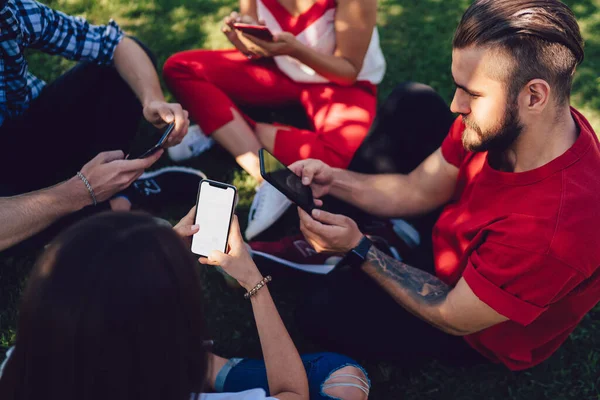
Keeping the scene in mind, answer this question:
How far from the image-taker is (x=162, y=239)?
145 cm

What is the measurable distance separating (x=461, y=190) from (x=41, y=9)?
8.17 ft

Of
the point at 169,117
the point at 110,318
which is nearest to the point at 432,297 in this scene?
the point at 110,318

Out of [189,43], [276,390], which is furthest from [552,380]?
[189,43]

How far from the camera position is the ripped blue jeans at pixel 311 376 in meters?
2.24

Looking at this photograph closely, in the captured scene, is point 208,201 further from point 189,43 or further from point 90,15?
point 90,15

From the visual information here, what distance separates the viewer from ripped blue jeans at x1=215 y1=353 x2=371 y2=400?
2240mm

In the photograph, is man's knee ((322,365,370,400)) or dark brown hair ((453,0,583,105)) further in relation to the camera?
man's knee ((322,365,370,400))

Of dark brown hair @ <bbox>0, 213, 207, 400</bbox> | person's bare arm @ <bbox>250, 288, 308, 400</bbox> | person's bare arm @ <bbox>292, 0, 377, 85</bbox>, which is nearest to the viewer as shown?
dark brown hair @ <bbox>0, 213, 207, 400</bbox>

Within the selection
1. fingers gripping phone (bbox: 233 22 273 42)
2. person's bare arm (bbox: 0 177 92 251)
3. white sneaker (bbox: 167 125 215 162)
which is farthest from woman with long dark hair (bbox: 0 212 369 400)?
white sneaker (bbox: 167 125 215 162)

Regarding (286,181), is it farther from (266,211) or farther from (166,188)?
(166,188)

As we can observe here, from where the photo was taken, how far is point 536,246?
1.96m

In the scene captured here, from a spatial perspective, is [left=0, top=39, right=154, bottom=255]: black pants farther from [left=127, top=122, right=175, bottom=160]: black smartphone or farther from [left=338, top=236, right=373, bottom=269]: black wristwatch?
[left=338, top=236, right=373, bottom=269]: black wristwatch

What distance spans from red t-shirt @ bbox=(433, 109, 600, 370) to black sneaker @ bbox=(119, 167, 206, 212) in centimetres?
192

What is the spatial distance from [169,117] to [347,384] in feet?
5.71
